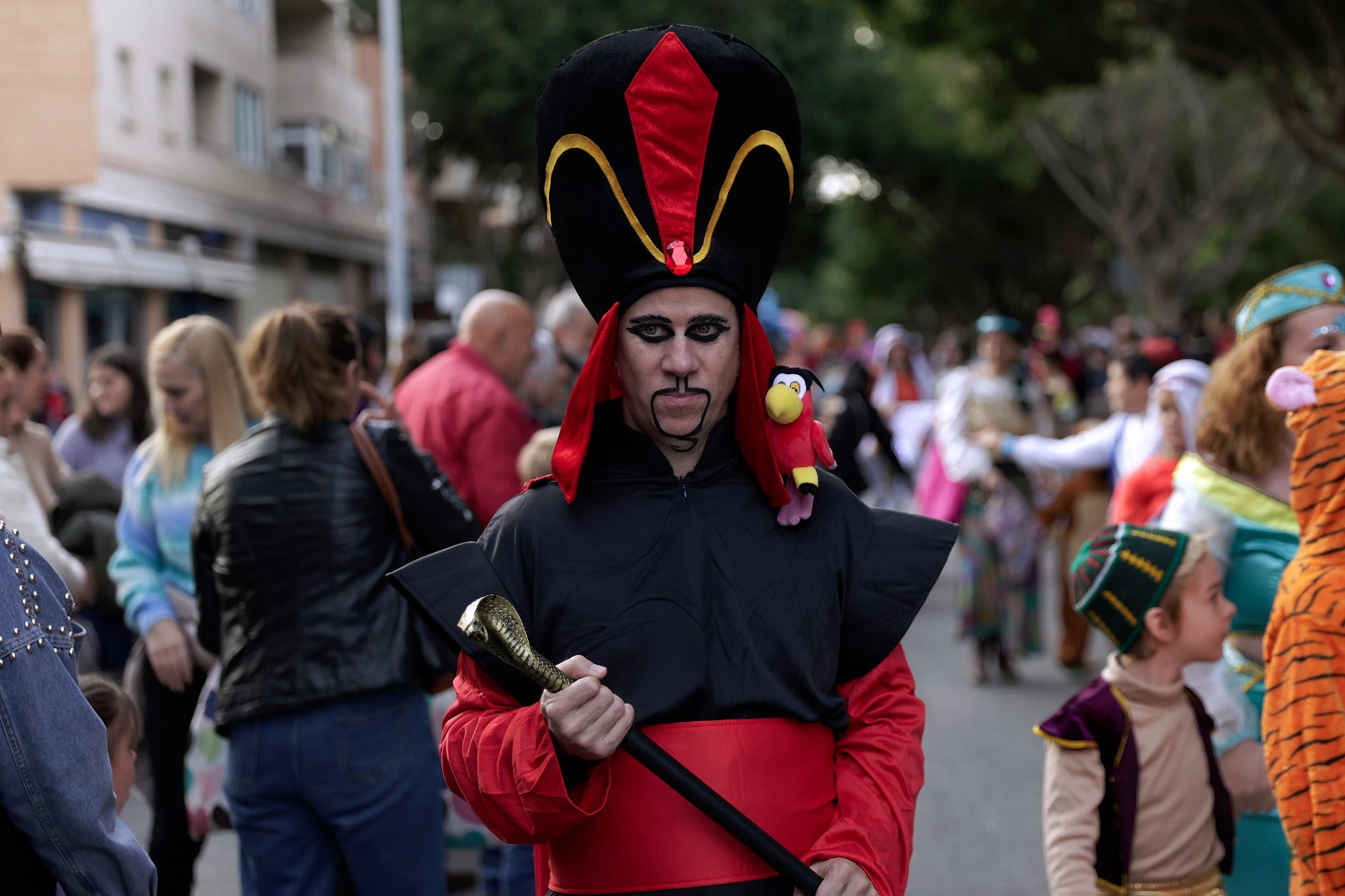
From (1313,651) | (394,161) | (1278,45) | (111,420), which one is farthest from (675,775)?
(394,161)

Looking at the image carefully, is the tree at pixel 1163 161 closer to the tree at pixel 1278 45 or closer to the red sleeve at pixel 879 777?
the tree at pixel 1278 45

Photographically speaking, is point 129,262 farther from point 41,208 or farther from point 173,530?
point 173,530

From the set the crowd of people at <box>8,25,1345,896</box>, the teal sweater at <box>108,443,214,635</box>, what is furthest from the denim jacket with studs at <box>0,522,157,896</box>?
the teal sweater at <box>108,443,214,635</box>

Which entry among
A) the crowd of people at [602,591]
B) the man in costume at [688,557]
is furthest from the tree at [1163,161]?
the man in costume at [688,557]

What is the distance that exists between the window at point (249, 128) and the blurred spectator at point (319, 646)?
24906mm

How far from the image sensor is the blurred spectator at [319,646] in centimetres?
390

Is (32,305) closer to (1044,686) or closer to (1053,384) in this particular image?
(1053,384)

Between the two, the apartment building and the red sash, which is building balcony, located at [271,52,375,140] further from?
the red sash

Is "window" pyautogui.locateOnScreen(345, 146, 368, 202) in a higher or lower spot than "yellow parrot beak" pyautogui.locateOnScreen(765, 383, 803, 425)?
higher

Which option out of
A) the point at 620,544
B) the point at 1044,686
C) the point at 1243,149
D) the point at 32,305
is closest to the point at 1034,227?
the point at 1243,149

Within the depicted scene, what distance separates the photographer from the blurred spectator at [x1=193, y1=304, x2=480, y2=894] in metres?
3.90

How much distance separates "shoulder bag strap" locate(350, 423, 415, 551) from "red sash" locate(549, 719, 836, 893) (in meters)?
1.60

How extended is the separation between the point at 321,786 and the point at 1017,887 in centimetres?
309

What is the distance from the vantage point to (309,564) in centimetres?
393
